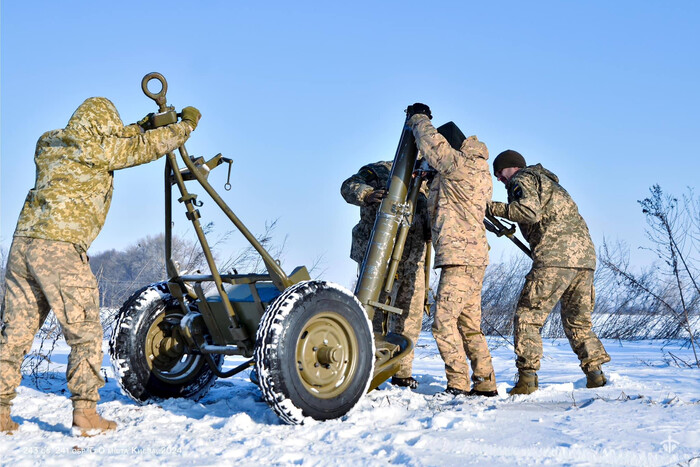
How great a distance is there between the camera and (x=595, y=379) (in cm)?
524

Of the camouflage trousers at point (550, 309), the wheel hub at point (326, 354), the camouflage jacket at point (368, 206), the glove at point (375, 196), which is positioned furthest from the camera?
the camouflage jacket at point (368, 206)

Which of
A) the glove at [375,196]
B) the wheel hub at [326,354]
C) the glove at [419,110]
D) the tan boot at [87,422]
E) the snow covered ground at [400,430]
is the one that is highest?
the glove at [419,110]

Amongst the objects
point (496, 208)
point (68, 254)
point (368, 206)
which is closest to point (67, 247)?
point (68, 254)

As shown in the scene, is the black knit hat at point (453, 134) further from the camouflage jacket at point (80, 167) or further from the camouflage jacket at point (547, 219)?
the camouflage jacket at point (80, 167)

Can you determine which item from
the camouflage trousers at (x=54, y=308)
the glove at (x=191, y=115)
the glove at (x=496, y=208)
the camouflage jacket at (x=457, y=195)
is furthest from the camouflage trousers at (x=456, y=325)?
the camouflage trousers at (x=54, y=308)

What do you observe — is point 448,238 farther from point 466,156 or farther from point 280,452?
point 280,452

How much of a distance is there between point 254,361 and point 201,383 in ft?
4.75

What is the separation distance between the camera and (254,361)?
12.5ft

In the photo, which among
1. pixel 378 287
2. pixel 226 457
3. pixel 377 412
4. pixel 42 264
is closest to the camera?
pixel 226 457

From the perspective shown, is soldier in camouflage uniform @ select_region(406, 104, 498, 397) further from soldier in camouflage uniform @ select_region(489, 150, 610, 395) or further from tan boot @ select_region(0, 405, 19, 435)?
tan boot @ select_region(0, 405, 19, 435)

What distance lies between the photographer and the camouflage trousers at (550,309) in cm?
529

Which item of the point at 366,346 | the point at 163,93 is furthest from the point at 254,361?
the point at 163,93

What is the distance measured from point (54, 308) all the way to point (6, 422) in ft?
2.42

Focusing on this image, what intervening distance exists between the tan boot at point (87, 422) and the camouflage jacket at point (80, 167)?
946 millimetres
